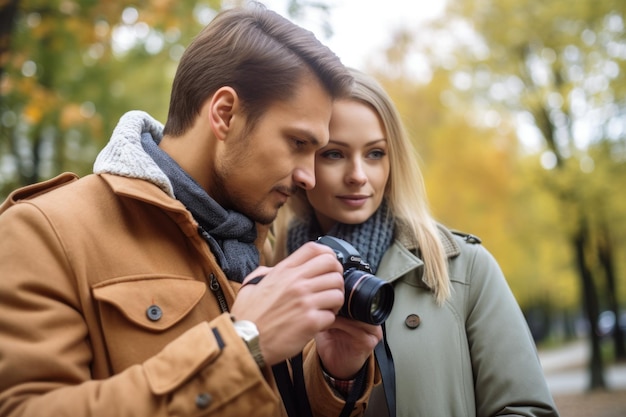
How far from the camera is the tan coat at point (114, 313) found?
1550 mm

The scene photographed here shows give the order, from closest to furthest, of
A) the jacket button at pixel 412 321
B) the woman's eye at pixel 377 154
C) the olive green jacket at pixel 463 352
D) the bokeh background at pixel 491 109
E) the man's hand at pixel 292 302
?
the man's hand at pixel 292 302 → the olive green jacket at pixel 463 352 → the jacket button at pixel 412 321 → the woman's eye at pixel 377 154 → the bokeh background at pixel 491 109

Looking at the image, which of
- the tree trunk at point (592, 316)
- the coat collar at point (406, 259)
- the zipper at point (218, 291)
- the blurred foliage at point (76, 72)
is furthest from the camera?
the tree trunk at point (592, 316)

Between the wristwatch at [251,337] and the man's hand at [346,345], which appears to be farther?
the man's hand at [346,345]

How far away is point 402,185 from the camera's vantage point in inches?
120

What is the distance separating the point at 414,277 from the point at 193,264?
110cm

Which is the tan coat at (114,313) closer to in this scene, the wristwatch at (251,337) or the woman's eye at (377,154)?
the wristwatch at (251,337)

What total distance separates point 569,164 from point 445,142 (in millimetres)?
2542

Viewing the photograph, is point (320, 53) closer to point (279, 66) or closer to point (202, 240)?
point (279, 66)

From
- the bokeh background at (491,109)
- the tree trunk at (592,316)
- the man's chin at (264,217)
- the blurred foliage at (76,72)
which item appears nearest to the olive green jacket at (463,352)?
the man's chin at (264,217)

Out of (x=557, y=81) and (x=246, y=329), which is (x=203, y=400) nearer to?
(x=246, y=329)

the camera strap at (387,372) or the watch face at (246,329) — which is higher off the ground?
the watch face at (246,329)

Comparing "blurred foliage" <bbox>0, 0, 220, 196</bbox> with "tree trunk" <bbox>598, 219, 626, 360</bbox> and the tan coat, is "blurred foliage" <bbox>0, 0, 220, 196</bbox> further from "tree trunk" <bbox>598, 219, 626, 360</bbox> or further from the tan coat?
"tree trunk" <bbox>598, 219, 626, 360</bbox>

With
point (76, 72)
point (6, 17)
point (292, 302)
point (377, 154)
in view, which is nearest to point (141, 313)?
point (292, 302)

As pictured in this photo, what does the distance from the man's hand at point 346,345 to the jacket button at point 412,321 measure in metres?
0.42
